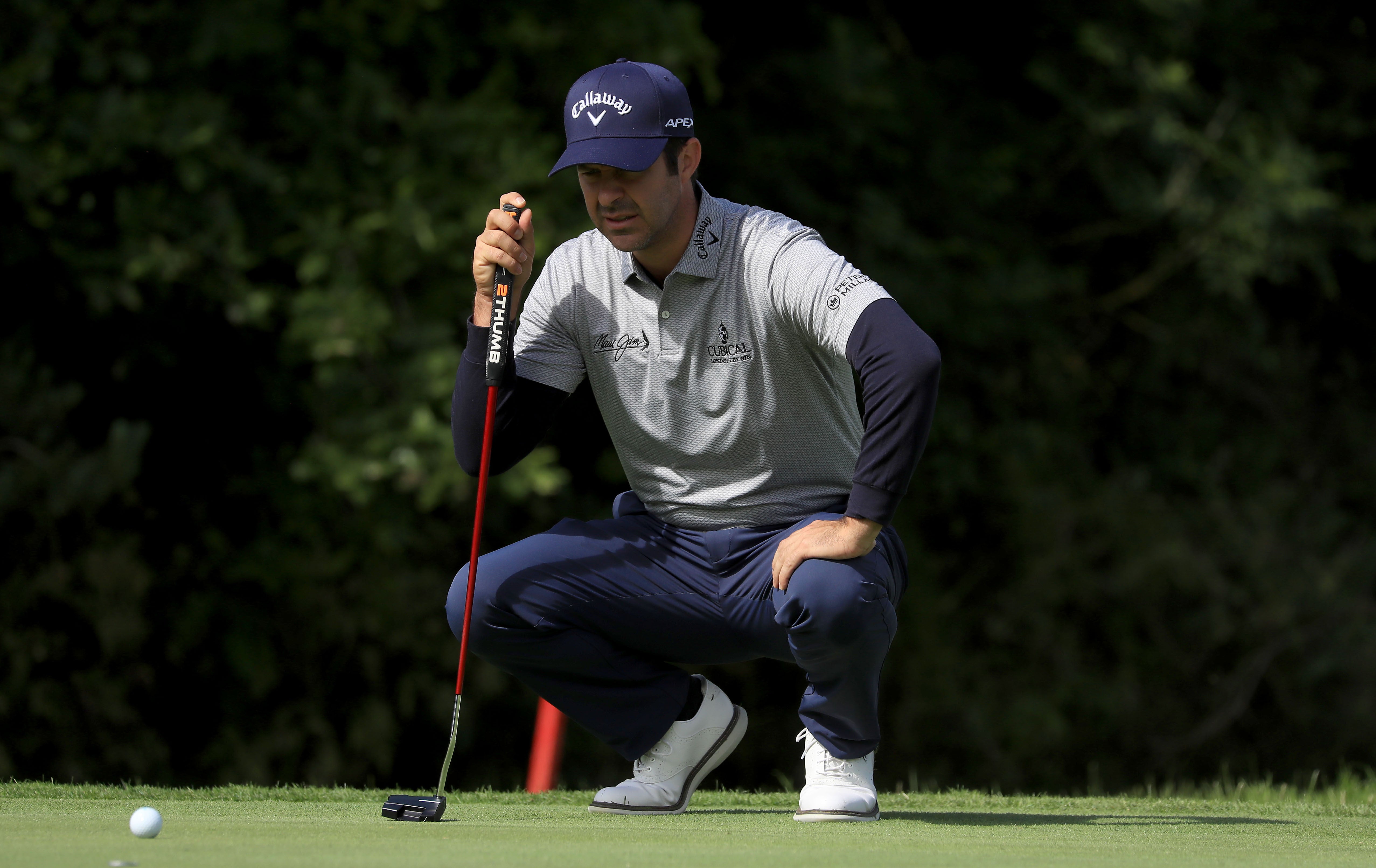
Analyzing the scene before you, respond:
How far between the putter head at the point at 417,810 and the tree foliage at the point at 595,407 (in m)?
1.14

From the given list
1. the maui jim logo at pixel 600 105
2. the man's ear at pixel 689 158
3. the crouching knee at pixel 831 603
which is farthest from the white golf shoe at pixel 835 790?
the maui jim logo at pixel 600 105

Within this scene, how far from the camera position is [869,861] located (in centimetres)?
240

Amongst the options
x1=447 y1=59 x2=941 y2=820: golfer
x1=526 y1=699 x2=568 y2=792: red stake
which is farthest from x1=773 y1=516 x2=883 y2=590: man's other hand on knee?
x1=526 y1=699 x2=568 y2=792: red stake

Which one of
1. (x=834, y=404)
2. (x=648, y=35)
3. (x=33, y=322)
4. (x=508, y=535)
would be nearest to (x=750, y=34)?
(x=648, y=35)

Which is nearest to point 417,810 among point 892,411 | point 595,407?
point 892,411

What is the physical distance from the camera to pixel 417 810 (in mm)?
3018

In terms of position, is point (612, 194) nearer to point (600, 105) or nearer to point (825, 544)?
point (600, 105)

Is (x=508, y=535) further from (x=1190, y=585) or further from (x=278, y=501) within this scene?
(x=1190, y=585)

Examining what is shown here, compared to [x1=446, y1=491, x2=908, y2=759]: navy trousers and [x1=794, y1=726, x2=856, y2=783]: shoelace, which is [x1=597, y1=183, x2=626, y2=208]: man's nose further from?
→ [x1=794, y1=726, x2=856, y2=783]: shoelace

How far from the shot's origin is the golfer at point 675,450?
10.5ft

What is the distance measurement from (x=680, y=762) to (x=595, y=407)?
1487mm

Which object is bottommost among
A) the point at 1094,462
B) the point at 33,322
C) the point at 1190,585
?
the point at 1190,585

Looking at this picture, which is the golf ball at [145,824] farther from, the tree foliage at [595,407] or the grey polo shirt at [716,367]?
the tree foliage at [595,407]

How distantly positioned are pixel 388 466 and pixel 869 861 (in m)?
3.86
